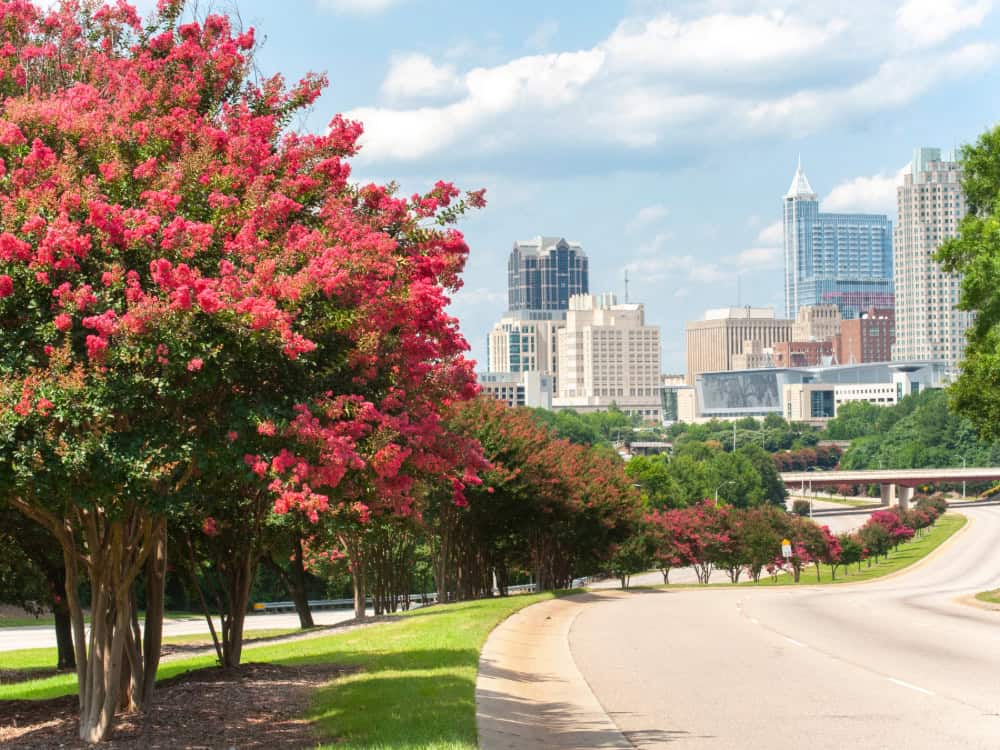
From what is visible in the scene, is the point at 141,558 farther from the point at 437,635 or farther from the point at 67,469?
the point at 437,635

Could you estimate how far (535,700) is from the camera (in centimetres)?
1662

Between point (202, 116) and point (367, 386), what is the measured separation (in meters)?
3.67

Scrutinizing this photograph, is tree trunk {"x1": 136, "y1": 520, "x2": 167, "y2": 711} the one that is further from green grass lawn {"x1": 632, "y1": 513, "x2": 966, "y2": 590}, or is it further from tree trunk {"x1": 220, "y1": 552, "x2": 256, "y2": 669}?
green grass lawn {"x1": 632, "y1": 513, "x2": 966, "y2": 590}

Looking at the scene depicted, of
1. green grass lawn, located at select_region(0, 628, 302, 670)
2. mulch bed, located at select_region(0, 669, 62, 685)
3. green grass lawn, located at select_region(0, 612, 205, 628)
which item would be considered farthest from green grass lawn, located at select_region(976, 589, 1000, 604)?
green grass lawn, located at select_region(0, 612, 205, 628)

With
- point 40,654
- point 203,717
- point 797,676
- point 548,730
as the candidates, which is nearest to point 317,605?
point 40,654

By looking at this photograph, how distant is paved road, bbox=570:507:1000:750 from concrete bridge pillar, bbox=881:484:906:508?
156 m

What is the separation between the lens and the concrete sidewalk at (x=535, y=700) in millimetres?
13227

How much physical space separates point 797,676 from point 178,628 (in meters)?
38.6

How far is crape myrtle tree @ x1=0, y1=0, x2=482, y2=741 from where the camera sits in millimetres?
10586

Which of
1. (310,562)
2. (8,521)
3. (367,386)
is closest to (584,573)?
(310,562)

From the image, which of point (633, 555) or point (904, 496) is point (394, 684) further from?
point (904, 496)

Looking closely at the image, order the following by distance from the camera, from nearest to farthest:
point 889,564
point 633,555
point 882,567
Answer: point 633,555 → point 882,567 → point 889,564

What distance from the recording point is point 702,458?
634 feet

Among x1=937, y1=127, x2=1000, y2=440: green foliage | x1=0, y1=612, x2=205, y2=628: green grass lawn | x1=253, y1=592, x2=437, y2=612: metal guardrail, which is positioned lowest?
x1=253, y1=592, x2=437, y2=612: metal guardrail
